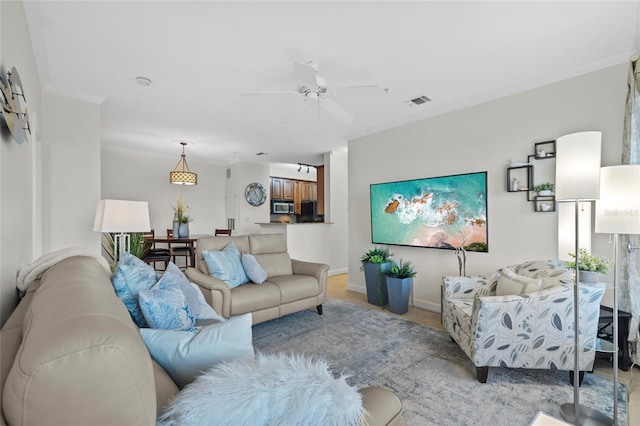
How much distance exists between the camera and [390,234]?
412cm

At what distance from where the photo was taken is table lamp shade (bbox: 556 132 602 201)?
164 cm

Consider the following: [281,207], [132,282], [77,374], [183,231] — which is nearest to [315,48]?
[132,282]

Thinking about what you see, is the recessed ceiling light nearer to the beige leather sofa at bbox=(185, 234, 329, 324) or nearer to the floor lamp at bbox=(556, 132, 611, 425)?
the beige leather sofa at bbox=(185, 234, 329, 324)

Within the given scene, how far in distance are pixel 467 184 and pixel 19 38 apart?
3863 mm

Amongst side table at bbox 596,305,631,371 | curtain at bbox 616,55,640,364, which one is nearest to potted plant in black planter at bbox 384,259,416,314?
side table at bbox 596,305,631,371

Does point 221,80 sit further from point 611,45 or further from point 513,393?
point 513,393

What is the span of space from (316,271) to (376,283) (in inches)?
34.6

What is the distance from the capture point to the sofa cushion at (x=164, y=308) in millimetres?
1467

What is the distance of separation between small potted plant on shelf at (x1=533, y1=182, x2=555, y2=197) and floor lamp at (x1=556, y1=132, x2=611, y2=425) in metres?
1.20

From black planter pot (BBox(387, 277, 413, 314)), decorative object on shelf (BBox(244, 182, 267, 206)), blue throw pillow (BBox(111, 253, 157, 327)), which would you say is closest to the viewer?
blue throw pillow (BBox(111, 253, 157, 327))

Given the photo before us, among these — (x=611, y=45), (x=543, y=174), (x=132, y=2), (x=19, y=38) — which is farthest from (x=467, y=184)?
(x=19, y=38)

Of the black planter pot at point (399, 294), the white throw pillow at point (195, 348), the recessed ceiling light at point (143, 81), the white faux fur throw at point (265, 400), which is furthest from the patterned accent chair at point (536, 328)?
the recessed ceiling light at point (143, 81)

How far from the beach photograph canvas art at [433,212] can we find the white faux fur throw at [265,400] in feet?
9.79

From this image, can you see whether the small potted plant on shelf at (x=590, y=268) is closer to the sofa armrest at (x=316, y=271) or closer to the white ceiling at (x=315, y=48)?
the white ceiling at (x=315, y=48)
